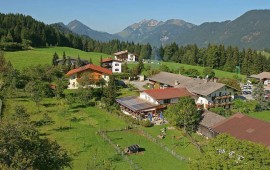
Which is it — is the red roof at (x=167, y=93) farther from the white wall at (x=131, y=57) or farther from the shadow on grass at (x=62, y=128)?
the white wall at (x=131, y=57)

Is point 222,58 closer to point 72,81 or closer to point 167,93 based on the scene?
point 72,81

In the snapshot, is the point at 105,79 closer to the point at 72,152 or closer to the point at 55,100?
the point at 55,100

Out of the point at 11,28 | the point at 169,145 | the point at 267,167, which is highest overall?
the point at 11,28

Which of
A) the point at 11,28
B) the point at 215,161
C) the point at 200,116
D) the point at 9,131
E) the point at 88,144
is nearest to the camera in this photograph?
the point at 9,131

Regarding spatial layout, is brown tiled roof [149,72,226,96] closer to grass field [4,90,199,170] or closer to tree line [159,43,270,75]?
grass field [4,90,199,170]

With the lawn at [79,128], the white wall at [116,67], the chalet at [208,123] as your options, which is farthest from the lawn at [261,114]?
the white wall at [116,67]

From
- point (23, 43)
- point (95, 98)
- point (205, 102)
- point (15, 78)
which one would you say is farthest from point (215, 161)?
point (23, 43)

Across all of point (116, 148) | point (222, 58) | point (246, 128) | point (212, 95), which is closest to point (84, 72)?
point (212, 95)
